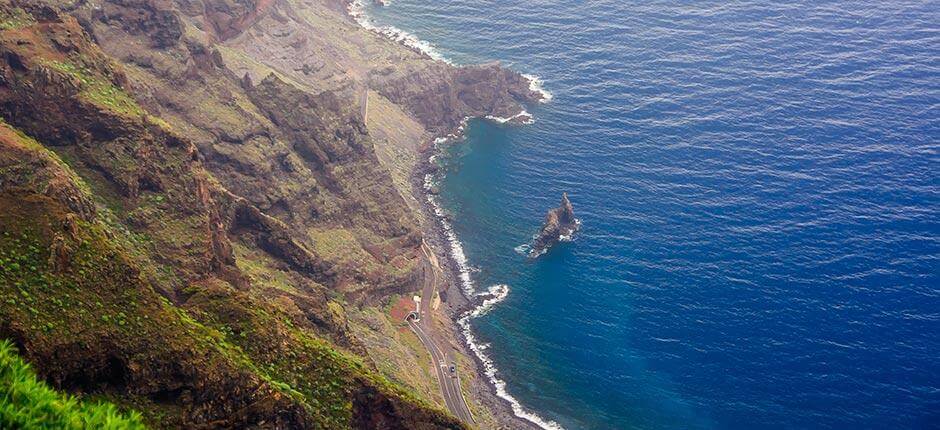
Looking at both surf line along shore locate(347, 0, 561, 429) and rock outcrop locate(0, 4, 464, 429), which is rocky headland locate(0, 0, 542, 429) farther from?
surf line along shore locate(347, 0, 561, 429)

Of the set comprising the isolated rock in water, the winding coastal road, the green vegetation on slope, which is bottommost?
the green vegetation on slope

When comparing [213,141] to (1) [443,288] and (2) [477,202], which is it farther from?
(2) [477,202]

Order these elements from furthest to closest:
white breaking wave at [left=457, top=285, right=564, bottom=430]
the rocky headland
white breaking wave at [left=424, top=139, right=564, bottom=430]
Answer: white breaking wave at [left=424, top=139, right=564, bottom=430] < white breaking wave at [left=457, top=285, right=564, bottom=430] < the rocky headland

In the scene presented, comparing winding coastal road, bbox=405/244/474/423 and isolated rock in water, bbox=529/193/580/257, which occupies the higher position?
isolated rock in water, bbox=529/193/580/257

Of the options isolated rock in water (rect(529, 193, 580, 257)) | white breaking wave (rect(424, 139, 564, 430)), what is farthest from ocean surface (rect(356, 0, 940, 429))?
isolated rock in water (rect(529, 193, 580, 257))

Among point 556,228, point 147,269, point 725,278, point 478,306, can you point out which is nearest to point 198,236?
point 147,269

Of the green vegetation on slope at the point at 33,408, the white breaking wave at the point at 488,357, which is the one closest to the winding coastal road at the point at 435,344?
the white breaking wave at the point at 488,357

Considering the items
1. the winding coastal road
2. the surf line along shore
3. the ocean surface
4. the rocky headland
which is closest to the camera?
the rocky headland
